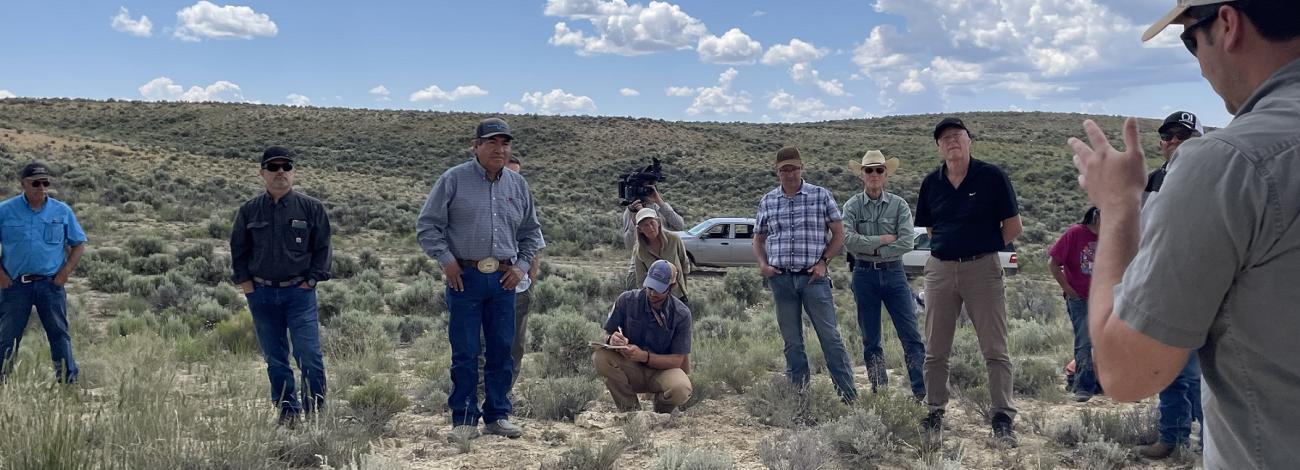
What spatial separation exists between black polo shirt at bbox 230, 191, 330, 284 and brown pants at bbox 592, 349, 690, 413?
80.2 inches

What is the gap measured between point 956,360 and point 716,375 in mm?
2137

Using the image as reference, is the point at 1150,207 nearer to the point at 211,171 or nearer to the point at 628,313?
the point at 628,313

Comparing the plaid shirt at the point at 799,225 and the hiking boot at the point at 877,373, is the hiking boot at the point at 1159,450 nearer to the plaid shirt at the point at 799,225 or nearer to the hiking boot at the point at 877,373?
the hiking boot at the point at 877,373

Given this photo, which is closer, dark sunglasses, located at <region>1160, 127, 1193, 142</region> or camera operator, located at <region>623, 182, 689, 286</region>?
dark sunglasses, located at <region>1160, 127, 1193, 142</region>

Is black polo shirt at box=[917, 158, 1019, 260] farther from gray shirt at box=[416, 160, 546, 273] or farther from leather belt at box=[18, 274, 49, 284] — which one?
leather belt at box=[18, 274, 49, 284]

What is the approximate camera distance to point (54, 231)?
6547 millimetres

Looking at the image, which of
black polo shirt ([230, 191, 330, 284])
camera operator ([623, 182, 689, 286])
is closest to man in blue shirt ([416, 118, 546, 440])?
black polo shirt ([230, 191, 330, 284])

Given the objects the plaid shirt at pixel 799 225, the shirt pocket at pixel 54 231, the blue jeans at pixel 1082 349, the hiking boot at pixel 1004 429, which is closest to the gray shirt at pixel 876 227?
the plaid shirt at pixel 799 225

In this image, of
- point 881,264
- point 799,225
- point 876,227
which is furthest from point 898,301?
point 799,225

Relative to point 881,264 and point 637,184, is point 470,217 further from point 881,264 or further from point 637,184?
point 881,264

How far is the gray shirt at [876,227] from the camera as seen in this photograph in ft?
21.3

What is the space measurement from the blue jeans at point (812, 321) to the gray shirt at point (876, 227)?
386 mm

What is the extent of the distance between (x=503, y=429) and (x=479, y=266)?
106 cm

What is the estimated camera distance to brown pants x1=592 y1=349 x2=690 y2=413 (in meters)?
6.27
